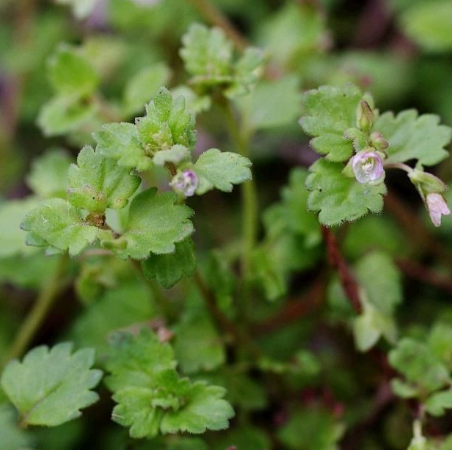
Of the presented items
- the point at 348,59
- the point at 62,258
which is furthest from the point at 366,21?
the point at 62,258

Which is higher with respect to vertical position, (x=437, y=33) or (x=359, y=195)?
(x=359, y=195)

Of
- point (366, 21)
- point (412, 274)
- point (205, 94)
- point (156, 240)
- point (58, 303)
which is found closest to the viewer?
point (156, 240)

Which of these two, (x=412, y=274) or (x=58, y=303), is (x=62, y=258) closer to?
(x=58, y=303)

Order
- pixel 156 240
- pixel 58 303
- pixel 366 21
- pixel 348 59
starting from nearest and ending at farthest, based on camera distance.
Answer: pixel 156 240 → pixel 58 303 → pixel 348 59 → pixel 366 21

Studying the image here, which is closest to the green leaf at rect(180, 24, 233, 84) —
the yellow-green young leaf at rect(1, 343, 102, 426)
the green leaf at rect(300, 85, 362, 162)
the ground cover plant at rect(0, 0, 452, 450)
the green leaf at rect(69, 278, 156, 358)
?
the ground cover plant at rect(0, 0, 452, 450)

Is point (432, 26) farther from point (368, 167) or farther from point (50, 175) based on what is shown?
point (50, 175)

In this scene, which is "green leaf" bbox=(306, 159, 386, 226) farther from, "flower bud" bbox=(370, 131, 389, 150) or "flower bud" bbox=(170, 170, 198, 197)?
"flower bud" bbox=(170, 170, 198, 197)

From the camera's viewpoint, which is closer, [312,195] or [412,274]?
[312,195]
